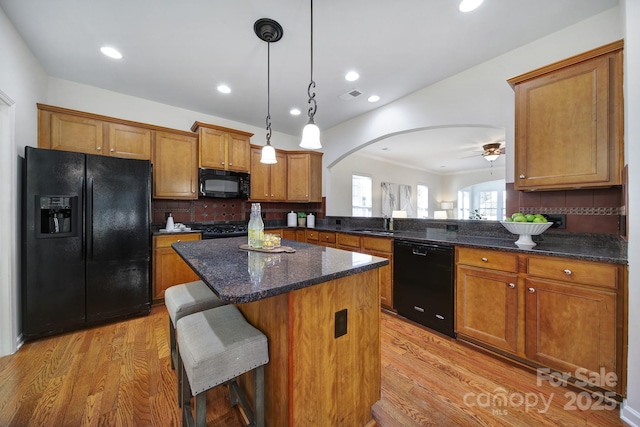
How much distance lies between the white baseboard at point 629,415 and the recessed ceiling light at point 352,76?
129 inches

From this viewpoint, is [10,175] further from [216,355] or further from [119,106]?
[216,355]

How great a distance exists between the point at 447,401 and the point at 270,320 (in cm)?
131

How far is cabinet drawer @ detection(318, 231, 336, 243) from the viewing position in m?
3.59

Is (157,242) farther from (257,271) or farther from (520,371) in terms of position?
(520,371)

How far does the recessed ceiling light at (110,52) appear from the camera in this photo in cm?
226

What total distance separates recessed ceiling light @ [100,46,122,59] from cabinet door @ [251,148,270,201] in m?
1.95

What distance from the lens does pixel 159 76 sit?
272 centimetres

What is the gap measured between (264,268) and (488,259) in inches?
73.0

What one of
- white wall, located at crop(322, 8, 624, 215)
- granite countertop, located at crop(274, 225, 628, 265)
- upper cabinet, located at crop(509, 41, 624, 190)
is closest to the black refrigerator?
granite countertop, located at crop(274, 225, 628, 265)

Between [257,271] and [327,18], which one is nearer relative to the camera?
[257,271]

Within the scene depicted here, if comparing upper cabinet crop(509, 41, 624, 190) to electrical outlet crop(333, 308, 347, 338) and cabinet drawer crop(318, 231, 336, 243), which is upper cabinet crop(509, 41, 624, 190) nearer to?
electrical outlet crop(333, 308, 347, 338)

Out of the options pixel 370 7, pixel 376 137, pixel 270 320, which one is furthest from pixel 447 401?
pixel 376 137

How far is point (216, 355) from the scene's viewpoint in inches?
38.2

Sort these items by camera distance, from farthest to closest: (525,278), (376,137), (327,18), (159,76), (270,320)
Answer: (376,137)
(159,76)
(327,18)
(525,278)
(270,320)
